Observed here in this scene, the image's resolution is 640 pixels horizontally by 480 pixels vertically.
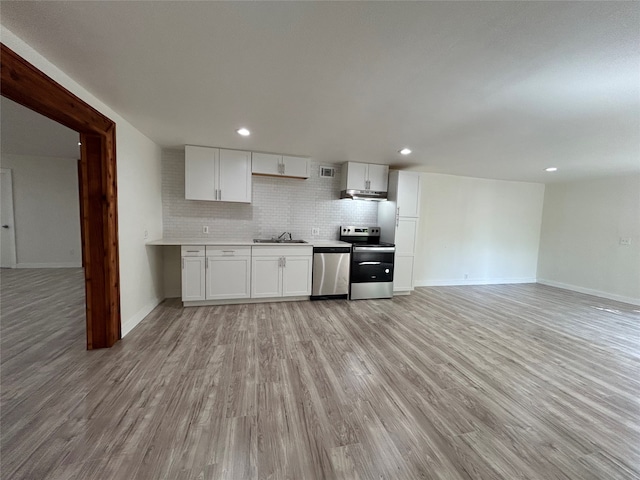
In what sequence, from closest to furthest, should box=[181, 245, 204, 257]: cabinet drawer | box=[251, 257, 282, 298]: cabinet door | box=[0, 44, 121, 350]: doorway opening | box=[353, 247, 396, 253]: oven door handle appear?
1. box=[0, 44, 121, 350]: doorway opening
2. box=[181, 245, 204, 257]: cabinet drawer
3. box=[251, 257, 282, 298]: cabinet door
4. box=[353, 247, 396, 253]: oven door handle

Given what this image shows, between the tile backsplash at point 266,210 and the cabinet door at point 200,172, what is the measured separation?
370 mm

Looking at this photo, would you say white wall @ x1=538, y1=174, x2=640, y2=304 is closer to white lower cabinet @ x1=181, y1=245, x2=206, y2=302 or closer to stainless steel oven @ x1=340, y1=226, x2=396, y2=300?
stainless steel oven @ x1=340, y1=226, x2=396, y2=300

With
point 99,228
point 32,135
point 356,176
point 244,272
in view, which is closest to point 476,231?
point 356,176

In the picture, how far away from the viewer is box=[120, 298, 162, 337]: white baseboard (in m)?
2.79

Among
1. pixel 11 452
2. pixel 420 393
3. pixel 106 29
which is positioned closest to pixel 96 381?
pixel 11 452

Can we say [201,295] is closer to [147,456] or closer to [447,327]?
[147,456]

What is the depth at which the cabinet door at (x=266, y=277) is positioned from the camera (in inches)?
153

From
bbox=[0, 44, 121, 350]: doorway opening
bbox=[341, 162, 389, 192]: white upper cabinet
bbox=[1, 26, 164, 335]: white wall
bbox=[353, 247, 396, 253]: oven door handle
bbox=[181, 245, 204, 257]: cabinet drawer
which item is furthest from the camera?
bbox=[341, 162, 389, 192]: white upper cabinet

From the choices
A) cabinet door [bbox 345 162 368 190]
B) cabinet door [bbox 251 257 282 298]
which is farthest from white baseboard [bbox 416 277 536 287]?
cabinet door [bbox 251 257 282 298]

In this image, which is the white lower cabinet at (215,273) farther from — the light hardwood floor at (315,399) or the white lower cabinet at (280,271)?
the light hardwood floor at (315,399)

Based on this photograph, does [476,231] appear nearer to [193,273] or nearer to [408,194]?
[408,194]

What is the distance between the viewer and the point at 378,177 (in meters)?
4.60

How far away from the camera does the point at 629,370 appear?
245 centimetres

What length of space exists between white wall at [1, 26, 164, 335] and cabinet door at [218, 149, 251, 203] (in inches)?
37.3
